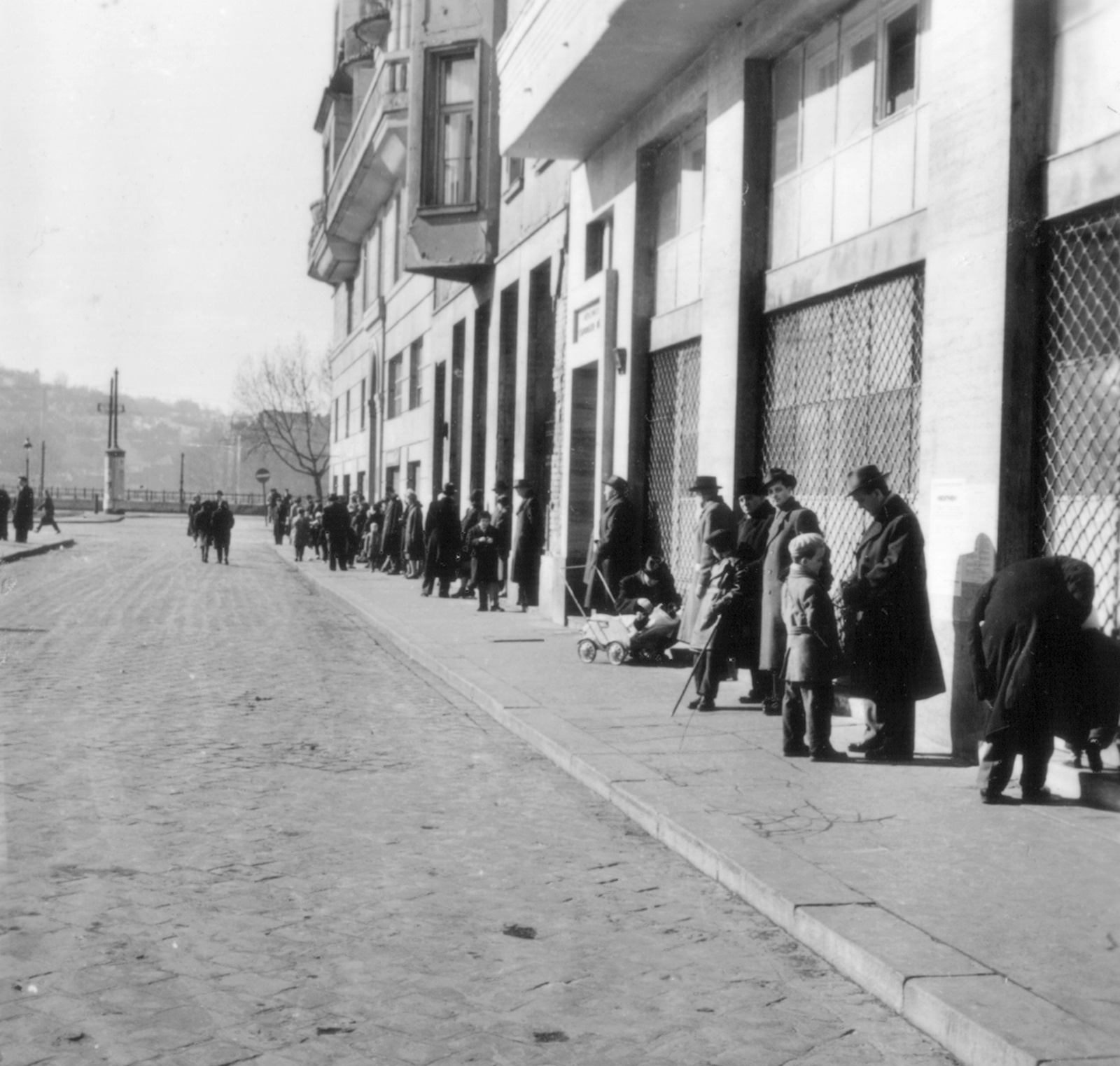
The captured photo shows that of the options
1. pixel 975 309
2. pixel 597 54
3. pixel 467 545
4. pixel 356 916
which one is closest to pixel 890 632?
pixel 975 309

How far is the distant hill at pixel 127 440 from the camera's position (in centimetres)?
12506

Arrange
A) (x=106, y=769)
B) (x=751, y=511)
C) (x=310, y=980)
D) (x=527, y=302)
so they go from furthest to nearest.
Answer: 1. (x=527, y=302)
2. (x=751, y=511)
3. (x=106, y=769)
4. (x=310, y=980)

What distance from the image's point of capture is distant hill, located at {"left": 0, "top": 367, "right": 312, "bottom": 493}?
410 feet

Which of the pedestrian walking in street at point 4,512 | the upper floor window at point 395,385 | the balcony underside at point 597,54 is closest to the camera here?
the balcony underside at point 597,54

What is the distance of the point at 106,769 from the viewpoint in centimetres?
767

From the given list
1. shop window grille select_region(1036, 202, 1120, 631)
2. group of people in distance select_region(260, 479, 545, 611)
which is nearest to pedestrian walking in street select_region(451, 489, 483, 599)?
group of people in distance select_region(260, 479, 545, 611)

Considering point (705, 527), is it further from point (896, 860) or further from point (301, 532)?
point (301, 532)

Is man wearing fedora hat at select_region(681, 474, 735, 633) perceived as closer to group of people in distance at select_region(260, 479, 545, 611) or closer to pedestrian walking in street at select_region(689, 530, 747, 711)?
pedestrian walking in street at select_region(689, 530, 747, 711)

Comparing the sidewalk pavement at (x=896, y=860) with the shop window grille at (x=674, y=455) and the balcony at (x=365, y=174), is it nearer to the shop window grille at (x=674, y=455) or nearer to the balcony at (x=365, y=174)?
the shop window grille at (x=674, y=455)

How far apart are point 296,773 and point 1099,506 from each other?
4572 mm

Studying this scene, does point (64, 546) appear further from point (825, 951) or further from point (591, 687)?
point (825, 951)

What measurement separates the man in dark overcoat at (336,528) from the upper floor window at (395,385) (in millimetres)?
4913

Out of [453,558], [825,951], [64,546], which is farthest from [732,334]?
[64,546]

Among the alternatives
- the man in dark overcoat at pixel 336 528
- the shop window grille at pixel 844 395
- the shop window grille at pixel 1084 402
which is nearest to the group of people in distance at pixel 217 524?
the man in dark overcoat at pixel 336 528
